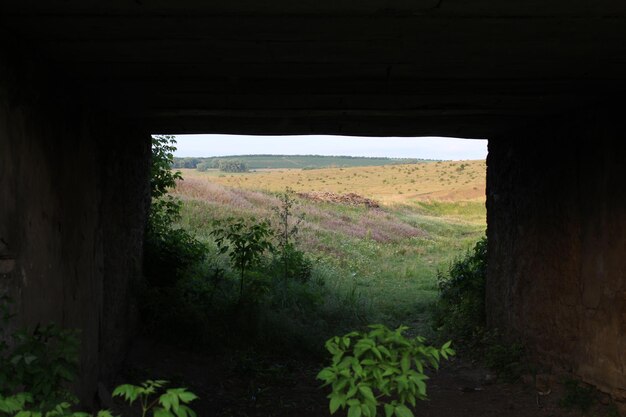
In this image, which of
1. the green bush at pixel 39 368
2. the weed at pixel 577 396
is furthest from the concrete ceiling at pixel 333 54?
the weed at pixel 577 396

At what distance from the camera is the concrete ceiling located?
289 centimetres

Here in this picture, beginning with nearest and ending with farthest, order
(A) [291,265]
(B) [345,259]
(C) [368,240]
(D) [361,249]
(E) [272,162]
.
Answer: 1. (A) [291,265]
2. (B) [345,259]
3. (D) [361,249]
4. (C) [368,240]
5. (E) [272,162]

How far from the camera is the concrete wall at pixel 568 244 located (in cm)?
484

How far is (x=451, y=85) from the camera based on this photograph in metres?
4.40

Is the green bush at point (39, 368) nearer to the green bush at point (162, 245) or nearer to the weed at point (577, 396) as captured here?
the weed at point (577, 396)

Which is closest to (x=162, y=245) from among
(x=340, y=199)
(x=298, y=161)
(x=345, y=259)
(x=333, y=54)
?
(x=333, y=54)

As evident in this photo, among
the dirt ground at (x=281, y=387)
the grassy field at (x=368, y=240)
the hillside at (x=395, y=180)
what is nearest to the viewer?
the dirt ground at (x=281, y=387)

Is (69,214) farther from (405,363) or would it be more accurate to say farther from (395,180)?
(395,180)

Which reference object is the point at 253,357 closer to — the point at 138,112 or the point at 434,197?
the point at 138,112

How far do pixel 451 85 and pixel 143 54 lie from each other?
207 cm

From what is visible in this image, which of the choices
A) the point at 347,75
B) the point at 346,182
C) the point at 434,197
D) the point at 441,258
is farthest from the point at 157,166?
the point at 346,182

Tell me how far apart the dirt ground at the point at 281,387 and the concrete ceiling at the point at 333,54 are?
2.56 metres

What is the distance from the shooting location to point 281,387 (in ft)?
21.1

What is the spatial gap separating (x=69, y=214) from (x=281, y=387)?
3.04m
